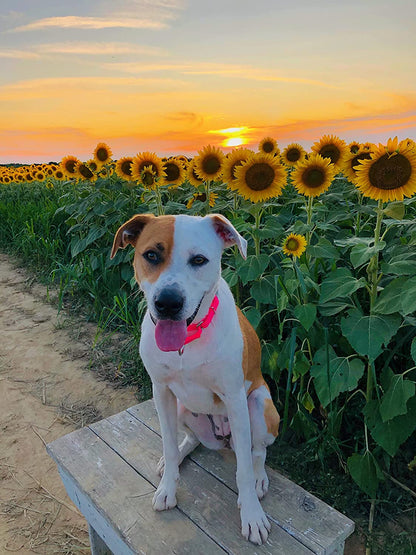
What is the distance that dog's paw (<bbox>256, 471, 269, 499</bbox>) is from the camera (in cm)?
205

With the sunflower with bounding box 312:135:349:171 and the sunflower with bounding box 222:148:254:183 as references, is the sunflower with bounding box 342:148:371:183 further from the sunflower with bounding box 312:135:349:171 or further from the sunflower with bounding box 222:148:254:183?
the sunflower with bounding box 222:148:254:183

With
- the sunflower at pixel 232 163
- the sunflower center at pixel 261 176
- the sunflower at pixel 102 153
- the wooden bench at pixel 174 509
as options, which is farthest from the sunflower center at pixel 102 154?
the wooden bench at pixel 174 509

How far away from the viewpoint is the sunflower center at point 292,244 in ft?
8.29

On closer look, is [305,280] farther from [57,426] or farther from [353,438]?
[57,426]

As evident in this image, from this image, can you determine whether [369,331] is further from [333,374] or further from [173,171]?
[173,171]

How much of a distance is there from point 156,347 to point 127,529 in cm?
83

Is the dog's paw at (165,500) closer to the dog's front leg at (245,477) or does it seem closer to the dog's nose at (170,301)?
the dog's front leg at (245,477)

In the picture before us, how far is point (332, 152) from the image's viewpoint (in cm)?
329

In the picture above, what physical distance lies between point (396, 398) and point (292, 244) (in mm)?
973

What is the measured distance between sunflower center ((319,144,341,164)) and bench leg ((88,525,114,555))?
2.86 meters

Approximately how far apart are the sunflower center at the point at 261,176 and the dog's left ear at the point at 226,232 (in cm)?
100

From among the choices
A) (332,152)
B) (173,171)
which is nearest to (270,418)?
(332,152)

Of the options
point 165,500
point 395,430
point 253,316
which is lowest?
point 165,500

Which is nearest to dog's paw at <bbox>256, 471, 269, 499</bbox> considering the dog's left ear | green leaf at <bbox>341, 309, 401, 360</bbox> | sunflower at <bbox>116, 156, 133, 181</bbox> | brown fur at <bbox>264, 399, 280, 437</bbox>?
brown fur at <bbox>264, 399, 280, 437</bbox>
